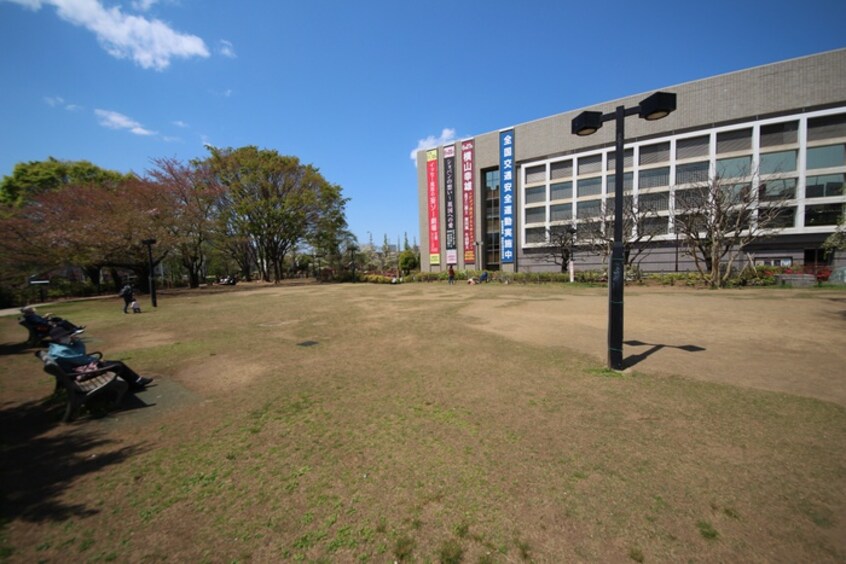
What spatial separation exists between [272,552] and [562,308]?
1245cm

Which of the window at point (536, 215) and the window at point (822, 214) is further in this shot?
the window at point (536, 215)

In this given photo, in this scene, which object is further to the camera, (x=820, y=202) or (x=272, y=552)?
(x=820, y=202)

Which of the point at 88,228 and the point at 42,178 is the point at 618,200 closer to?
the point at 88,228

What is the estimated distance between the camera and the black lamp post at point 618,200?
16.9ft

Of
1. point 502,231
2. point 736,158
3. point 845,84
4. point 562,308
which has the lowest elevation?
point 562,308

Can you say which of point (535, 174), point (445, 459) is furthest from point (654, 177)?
point (445, 459)

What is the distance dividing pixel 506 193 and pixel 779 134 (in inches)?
892

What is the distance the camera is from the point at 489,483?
2908 mm

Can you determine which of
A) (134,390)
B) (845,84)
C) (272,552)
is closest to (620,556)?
(272,552)

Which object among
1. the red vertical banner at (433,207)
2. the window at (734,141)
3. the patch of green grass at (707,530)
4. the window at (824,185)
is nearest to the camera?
the patch of green grass at (707,530)

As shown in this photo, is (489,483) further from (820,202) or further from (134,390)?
(820,202)

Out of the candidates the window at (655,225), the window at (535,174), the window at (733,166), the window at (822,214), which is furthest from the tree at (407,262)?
the window at (822,214)

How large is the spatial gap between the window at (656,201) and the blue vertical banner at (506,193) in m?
12.7

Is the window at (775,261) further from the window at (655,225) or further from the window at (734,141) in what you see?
the window at (734,141)
